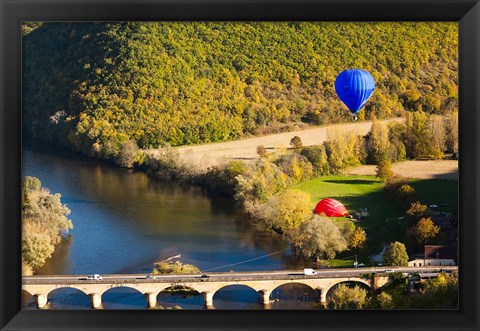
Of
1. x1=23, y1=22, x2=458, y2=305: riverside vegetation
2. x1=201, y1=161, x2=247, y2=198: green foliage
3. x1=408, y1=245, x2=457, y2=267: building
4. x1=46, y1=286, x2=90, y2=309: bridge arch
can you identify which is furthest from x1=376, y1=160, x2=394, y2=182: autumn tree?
x1=46, y1=286, x2=90, y2=309: bridge arch

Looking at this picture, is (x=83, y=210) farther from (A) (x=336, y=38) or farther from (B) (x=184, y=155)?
(A) (x=336, y=38)

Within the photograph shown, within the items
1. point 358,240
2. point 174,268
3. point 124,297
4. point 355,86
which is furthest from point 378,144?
point 124,297

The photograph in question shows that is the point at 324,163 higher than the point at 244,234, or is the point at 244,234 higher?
the point at 324,163

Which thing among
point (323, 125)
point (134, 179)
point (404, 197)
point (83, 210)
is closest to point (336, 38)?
point (323, 125)

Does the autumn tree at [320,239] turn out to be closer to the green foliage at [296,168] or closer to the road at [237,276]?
the road at [237,276]

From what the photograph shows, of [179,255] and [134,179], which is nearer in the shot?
[179,255]
